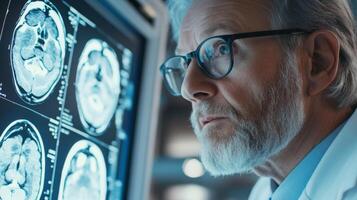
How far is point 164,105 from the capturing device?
12.1ft

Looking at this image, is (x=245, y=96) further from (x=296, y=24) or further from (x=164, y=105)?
(x=164, y=105)

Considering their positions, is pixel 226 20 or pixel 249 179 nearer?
pixel 226 20

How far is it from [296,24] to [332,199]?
0.33 meters

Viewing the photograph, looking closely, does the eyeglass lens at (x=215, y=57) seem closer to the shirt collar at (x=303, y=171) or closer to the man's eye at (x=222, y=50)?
the man's eye at (x=222, y=50)

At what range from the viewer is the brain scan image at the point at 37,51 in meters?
0.59

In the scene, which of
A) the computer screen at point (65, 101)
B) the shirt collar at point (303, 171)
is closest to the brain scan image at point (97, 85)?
the computer screen at point (65, 101)

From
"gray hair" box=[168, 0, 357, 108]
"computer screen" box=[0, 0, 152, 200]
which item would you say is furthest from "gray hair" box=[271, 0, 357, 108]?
"computer screen" box=[0, 0, 152, 200]

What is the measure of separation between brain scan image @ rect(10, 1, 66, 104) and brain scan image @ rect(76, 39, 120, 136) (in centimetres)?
7

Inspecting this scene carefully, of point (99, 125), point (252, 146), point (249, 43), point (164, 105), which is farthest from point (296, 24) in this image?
point (164, 105)

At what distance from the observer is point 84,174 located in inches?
28.4

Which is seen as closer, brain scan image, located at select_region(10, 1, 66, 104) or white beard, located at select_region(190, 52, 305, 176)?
brain scan image, located at select_region(10, 1, 66, 104)

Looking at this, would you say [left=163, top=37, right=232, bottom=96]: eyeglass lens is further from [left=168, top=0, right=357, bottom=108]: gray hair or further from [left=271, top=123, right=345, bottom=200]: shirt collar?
[left=271, top=123, right=345, bottom=200]: shirt collar

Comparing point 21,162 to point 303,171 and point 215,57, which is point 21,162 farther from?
point 303,171

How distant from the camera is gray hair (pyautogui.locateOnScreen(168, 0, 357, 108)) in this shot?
84cm
